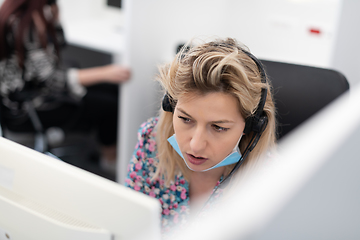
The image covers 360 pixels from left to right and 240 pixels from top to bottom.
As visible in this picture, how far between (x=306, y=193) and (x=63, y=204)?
294 millimetres

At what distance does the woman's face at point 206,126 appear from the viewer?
713 mm

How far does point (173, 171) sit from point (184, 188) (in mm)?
51

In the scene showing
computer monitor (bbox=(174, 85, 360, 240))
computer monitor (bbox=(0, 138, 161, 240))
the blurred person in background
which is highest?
computer monitor (bbox=(174, 85, 360, 240))

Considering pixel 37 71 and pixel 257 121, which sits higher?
pixel 257 121

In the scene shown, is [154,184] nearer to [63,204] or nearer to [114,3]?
[63,204]

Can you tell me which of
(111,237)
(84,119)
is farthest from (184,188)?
(84,119)

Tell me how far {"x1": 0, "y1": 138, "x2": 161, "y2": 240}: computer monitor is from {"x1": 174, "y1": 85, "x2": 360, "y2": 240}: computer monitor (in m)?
0.08

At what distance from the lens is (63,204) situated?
17.8 inches

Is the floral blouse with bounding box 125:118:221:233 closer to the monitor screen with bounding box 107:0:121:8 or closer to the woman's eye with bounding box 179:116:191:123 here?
the woman's eye with bounding box 179:116:191:123

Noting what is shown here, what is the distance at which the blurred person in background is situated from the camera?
1662mm

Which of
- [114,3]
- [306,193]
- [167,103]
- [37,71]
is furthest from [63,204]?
[114,3]

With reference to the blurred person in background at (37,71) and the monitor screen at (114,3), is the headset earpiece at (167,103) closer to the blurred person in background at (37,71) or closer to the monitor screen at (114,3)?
the blurred person in background at (37,71)

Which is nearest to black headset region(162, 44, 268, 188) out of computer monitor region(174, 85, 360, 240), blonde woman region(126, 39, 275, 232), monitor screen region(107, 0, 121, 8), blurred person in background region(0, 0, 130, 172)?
blonde woman region(126, 39, 275, 232)

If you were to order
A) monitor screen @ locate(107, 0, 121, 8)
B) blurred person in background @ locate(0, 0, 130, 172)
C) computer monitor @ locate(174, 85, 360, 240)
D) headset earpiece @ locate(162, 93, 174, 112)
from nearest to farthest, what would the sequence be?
computer monitor @ locate(174, 85, 360, 240), headset earpiece @ locate(162, 93, 174, 112), blurred person in background @ locate(0, 0, 130, 172), monitor screen @ locate(107, 0, 121, 8)
